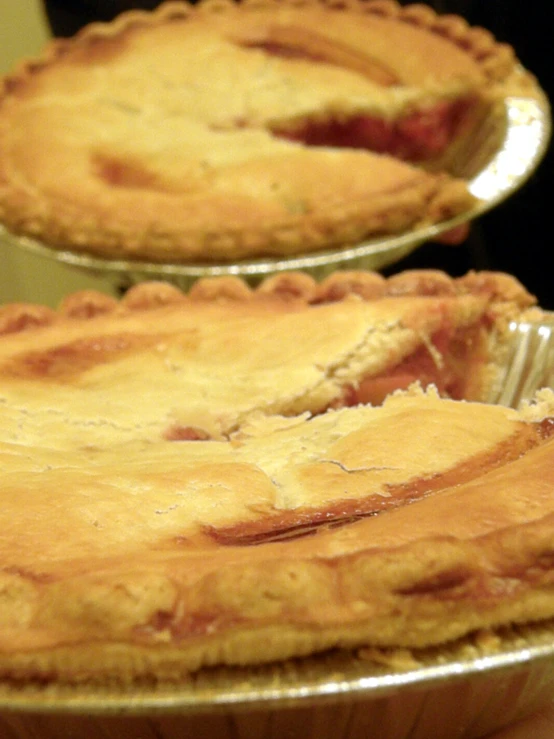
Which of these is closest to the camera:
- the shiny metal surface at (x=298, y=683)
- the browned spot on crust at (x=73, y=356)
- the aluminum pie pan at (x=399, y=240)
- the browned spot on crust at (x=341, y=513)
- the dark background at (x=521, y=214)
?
the shiny metal surface at (x=298, y=683)

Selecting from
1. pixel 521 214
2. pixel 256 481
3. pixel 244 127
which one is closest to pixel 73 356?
pixel 256 481

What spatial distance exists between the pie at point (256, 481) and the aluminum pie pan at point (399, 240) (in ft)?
0.99

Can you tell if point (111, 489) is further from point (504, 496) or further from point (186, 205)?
point (186, 205)

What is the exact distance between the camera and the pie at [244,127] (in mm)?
1605

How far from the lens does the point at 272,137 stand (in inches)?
75.6

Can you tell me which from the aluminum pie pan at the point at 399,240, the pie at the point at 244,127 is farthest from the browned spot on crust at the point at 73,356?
the pie at the point at 244,127

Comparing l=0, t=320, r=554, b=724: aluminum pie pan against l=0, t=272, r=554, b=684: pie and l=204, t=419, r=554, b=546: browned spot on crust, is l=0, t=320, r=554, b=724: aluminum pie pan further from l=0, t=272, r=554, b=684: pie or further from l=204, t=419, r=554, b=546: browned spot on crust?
l=204, t=419, r=554, b=546: browned spot on crust

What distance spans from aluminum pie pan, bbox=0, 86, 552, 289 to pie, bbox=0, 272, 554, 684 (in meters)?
0.30

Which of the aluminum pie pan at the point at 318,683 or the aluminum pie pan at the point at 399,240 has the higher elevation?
the aluminum pie pan at the point at 318,683

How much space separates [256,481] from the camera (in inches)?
32.4

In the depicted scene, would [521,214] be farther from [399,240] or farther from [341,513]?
[341,513]

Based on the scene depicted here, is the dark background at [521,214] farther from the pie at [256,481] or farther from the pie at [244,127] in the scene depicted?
the pie at [256,481]

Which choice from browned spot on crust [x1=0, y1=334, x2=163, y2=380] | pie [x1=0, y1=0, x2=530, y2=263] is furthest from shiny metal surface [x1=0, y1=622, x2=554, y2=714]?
pie [x1=0, y1=0, x2=530, y2=263]

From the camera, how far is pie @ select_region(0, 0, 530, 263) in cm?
161
